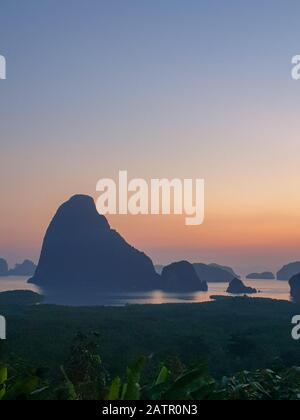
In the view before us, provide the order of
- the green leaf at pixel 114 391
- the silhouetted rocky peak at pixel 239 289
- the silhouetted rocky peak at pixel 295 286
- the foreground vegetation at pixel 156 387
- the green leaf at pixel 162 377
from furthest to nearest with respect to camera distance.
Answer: the silhouetted rocky peak at pixel 239 289 → the silhouetted rocky peak at pixel 295 286 → the green leaf at pixel 162 377 → the foreground vegetation at pixel 156 387 → the green leaf at pixel 114 391

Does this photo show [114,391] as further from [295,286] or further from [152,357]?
[295,286]

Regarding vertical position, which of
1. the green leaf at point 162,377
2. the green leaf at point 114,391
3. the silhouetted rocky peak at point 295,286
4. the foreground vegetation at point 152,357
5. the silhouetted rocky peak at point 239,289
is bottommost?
the silhouetted rocky peak at point 239,289

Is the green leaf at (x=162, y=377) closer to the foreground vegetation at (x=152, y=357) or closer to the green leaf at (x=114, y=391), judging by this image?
the foreground vegetation at (x=152, y=357)

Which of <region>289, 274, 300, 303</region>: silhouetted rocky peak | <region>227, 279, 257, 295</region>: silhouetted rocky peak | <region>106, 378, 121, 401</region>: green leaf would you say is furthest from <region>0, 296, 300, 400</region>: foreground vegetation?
<region>227, 279, 257, 295</region>: silhouetted rocky peak

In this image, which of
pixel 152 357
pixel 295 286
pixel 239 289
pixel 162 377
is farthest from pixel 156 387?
pixel 239 289

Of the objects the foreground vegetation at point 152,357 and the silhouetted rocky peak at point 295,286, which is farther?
the silhouetted rocky peak at point 295,286

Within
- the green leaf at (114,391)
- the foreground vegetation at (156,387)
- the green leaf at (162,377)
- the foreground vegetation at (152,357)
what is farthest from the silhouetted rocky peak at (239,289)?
the green leaf at (114,391)

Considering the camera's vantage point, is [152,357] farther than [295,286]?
No
